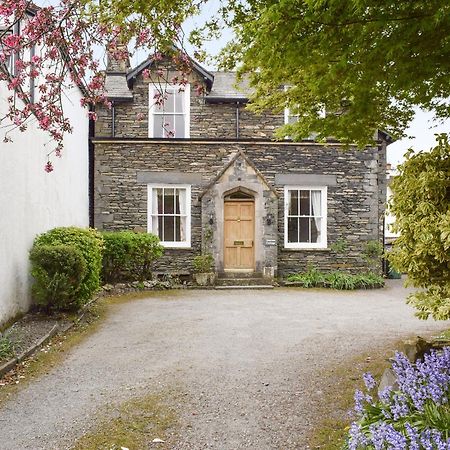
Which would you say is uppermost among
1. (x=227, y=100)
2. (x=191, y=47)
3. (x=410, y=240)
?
(x=227, y=100)

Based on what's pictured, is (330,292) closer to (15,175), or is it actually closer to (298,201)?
(298,201)

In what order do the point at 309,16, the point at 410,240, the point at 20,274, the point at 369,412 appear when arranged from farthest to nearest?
the point at 20,274, the point at 410,240, the point at 369,412, the point at 309,16

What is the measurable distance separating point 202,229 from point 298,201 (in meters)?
3.60

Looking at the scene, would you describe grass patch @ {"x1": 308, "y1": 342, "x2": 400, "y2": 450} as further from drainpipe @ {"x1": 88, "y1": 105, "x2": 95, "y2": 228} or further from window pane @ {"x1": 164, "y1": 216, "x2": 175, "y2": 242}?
drainpipe @ {"x1": 88, "y1": 105, "x2": 95, "y2": 228}

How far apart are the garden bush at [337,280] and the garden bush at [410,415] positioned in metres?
11.0

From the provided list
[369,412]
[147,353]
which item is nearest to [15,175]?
[147,353]

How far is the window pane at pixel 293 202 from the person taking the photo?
54.5 feet

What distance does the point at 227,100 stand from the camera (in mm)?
16234

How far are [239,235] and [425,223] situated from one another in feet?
37.6

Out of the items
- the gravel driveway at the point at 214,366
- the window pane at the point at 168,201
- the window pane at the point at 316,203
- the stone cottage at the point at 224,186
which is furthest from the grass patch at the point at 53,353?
the window pane at the point at 316,203

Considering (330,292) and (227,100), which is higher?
(227,100)

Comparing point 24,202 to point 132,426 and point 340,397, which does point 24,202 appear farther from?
point 340,397

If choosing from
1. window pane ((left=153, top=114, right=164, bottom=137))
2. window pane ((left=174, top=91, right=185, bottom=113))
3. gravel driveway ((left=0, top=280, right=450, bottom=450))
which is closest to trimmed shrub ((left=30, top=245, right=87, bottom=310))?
gravel driveway ((left=0, top=280, right=450, bottom=450))

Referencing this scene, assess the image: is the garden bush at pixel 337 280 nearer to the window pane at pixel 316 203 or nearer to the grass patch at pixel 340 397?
the window pane at pixel 316 203
